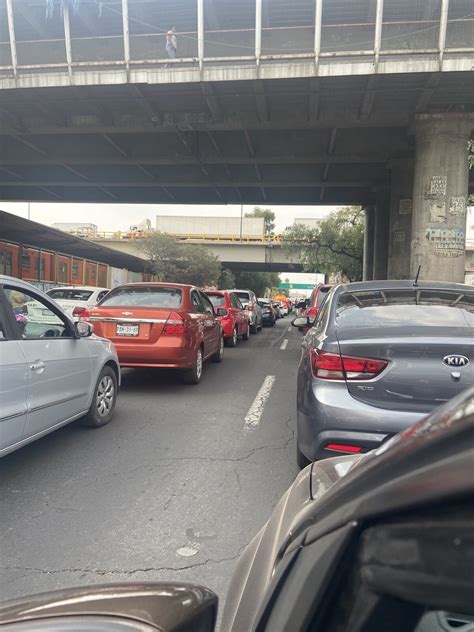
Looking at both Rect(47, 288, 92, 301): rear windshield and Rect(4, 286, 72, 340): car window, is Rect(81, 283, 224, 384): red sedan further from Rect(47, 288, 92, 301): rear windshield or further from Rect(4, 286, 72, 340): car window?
Rect(47, 288, 92, 301): rear windshield

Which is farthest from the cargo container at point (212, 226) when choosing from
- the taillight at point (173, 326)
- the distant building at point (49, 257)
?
the taillight at point (173, 326)

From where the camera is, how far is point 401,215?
19.0 m

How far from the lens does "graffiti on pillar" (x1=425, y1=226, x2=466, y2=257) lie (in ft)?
46.1

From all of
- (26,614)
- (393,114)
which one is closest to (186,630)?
(26,614)

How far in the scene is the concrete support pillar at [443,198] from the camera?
14.1 metres

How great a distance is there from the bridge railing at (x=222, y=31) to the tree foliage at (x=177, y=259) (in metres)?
18.4

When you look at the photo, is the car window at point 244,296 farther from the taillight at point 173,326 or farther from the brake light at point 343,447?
the brake light at point 343,447

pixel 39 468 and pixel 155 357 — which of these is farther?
pixel 155 357

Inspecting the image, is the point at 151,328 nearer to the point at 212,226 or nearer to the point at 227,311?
the point at 227,311

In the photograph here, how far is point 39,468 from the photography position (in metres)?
4.07

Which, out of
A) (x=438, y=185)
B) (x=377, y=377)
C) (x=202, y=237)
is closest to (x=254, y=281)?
(x=202, y=237)

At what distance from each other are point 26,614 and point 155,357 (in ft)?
18.7

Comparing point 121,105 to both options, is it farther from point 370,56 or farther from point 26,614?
point 26,614

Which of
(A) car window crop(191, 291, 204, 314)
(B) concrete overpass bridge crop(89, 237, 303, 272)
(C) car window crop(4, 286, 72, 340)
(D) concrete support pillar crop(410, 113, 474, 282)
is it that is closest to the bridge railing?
(D) concrete support pillar crop(410, 113, 474, 282)
